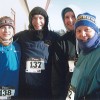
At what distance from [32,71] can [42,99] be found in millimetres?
369

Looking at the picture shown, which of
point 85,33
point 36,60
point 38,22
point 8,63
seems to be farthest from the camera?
point 38,22

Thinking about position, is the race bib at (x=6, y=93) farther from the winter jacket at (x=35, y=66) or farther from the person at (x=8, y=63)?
the winter jacket at (x=35, y=66)

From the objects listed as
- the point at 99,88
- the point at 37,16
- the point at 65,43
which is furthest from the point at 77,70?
the point at 37,16

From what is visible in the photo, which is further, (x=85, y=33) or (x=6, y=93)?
(x=6, y=93)

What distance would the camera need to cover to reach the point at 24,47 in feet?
11.5

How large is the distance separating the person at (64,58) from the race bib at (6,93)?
52cm

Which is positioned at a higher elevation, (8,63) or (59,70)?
(8,63)

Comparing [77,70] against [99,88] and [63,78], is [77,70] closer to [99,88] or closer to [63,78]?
[99,88]

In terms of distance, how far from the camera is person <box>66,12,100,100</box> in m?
2.49

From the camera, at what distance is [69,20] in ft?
11.8

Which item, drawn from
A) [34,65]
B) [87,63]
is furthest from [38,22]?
[87,63]

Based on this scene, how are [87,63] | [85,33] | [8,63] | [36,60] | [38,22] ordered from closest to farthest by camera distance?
[87,63], [85,33], [8,63], [36,60], [38,22]

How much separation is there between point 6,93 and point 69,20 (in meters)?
1.15

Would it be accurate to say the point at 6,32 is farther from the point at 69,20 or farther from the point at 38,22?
the point at 69,20
